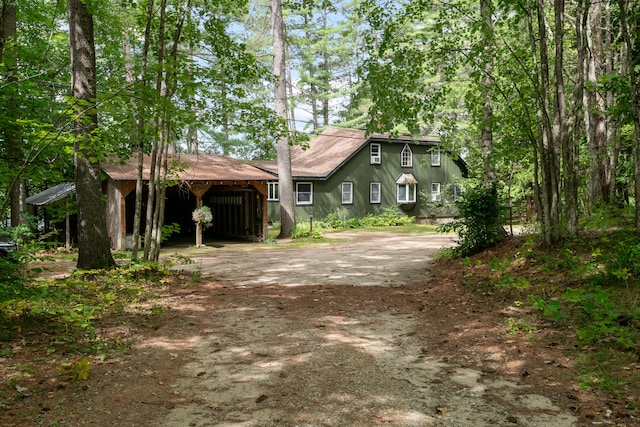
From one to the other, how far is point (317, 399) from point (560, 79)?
714cm

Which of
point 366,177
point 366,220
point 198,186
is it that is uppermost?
point 366,177

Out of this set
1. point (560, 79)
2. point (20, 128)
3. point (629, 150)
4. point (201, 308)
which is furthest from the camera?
point (629, 150)

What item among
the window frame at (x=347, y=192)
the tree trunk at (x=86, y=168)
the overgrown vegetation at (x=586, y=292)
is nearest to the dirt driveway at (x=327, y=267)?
the overgrown vegetation at (x=586, y=292)

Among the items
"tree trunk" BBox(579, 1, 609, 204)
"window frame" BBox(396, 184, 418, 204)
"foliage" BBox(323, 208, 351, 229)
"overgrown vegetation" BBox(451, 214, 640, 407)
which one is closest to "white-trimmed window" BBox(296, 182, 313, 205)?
"foliage" BBox(323, 208, 351, 229)

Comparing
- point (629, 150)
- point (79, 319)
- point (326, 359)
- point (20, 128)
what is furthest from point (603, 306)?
point (629, 150)

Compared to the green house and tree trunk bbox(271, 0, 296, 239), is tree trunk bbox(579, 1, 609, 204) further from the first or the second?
the green house

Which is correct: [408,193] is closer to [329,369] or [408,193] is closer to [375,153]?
[375,153]

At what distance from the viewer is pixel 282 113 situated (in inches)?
840

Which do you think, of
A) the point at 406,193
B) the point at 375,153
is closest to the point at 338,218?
the point at 375,153

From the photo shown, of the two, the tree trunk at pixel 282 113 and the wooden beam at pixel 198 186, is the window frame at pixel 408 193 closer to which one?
the tree trunk at pixel 282 113

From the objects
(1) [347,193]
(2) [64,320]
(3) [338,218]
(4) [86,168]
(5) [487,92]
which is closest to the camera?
(2) [64,320]

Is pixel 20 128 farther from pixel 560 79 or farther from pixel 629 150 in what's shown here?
pixel 629 150

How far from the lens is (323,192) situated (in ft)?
97.0

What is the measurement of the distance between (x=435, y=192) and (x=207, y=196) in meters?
16.4
